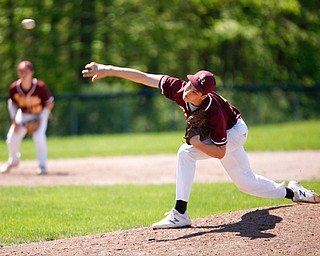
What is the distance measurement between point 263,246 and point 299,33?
28.2 m

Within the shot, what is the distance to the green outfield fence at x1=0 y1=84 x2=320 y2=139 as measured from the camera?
79.2ft

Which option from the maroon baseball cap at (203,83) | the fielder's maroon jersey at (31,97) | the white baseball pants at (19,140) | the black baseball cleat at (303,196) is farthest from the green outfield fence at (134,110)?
the maroon baseball cap at (203,83)

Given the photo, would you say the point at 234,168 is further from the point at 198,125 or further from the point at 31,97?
the point at 31,97

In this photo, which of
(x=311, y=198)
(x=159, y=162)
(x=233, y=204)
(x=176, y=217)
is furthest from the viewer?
(x=159, y=162)

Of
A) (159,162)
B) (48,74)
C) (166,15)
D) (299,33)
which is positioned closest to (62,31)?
(48,74)

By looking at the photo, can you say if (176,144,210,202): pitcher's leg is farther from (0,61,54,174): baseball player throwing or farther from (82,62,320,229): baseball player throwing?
(0,61,54,174): baseball player throwing

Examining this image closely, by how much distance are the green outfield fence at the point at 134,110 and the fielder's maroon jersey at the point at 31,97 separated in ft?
33.6

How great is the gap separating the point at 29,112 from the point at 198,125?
7005 mm

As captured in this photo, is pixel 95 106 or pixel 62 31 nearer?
pixel 95 106

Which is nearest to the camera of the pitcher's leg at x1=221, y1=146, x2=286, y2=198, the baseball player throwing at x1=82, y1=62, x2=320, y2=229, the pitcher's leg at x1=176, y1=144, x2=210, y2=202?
the baseball player throwing at x1=82, y1=62, x2=320, y2=229

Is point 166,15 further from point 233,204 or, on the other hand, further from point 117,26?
point 233,204

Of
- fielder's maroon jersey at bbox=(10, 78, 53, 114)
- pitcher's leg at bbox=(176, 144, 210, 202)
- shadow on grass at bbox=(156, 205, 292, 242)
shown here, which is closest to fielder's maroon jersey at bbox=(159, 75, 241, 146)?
pitcher's leg at bbox=(176, 144, 210, 202)

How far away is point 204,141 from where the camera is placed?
269 inches

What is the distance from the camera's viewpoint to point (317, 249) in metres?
6.04
